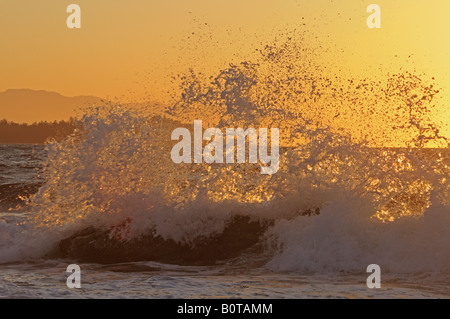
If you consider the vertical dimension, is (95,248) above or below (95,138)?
below

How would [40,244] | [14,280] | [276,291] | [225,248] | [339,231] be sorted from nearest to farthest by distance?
[276,291], [14,280], [339,231], [225,248], [40,244]

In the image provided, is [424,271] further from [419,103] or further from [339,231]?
[419,103]

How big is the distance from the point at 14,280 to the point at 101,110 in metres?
5.13

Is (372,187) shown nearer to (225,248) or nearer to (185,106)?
(225,248)

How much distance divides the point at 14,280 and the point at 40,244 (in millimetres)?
3136

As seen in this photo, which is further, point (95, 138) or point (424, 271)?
point (95, 138)

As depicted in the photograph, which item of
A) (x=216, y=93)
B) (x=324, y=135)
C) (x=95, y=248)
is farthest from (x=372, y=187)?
(x=95, y=248)

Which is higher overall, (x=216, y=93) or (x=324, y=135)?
(x=216, y=93)

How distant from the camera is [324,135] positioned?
496 inches

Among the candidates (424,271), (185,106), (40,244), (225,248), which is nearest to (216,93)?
(185,106)
